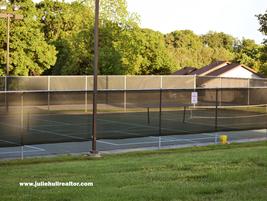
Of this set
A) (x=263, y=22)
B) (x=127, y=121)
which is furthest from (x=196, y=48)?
(x=127, y=121)

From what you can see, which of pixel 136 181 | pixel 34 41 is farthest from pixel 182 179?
pixel 34 41

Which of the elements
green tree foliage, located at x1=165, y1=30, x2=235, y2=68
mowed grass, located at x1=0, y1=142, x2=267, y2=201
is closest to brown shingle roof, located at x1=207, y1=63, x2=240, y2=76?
green tree foliage, located at x1=165, y1=30, x2=235, y2=68

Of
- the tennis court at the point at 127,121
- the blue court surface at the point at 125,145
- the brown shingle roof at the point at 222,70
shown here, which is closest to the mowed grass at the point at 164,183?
the blue court surface at the point at 125,145

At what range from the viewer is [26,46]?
49.5 metres

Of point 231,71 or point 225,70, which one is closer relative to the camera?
point 231,71

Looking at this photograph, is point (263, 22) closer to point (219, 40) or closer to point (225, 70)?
point (225, 70)

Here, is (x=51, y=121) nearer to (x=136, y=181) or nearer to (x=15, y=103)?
(x=15, y=103)

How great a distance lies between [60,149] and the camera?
20234mm

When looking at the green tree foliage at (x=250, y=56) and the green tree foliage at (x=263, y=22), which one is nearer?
the green tree foliage at (x=263, y=22)

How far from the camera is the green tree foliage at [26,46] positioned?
48438 mm

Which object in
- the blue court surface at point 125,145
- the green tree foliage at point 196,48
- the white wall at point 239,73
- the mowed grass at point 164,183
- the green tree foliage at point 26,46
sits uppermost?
the green tree foliage at point 196,48

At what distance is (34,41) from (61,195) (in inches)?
1734

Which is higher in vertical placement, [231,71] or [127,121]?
[231,71]

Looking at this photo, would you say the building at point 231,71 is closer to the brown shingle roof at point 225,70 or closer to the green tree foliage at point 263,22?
the brown shingle roof at point 225,70
